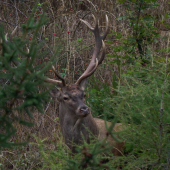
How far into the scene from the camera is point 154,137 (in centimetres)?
241

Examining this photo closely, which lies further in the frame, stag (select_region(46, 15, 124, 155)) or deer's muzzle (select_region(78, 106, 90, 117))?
stag (select_region(46, 15, 124, 155))

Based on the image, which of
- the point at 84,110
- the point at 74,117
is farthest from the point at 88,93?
the point at 84,110

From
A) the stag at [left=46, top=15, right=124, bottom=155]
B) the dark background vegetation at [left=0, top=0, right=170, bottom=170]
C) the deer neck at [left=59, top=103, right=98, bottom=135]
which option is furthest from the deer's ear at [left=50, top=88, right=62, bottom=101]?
the dark background vegetation at [left=0, top=0, right=170, bottom=170]

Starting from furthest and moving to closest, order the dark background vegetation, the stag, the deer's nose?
the stag → the deer's nose → the dark background vegetation

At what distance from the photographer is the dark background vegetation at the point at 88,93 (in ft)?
5.86

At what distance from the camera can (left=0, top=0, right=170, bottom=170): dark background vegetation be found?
179 cm

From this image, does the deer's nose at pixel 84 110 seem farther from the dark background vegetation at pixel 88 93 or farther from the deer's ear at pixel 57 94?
the deer's ear at pixel 57 94

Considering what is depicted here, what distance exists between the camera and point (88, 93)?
17.2 feet

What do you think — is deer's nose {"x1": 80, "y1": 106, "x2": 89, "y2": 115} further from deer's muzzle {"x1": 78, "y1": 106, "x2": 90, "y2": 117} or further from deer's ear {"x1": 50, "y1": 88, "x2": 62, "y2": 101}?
deer's ear {"x1": 50, "y1": 88, "x2": 62, "y2": 101}

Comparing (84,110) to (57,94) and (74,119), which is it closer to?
(74,119)

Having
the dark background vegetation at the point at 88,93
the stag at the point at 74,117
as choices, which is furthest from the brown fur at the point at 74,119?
the dark background vegetation at the point at 88,93

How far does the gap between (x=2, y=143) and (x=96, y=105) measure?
10.1ft

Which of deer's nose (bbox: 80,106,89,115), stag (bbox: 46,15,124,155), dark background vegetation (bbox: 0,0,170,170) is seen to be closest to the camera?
dark background vegetation (bbox: 0,0,170,170)

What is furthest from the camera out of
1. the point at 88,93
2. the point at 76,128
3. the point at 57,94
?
the point at 88,93
